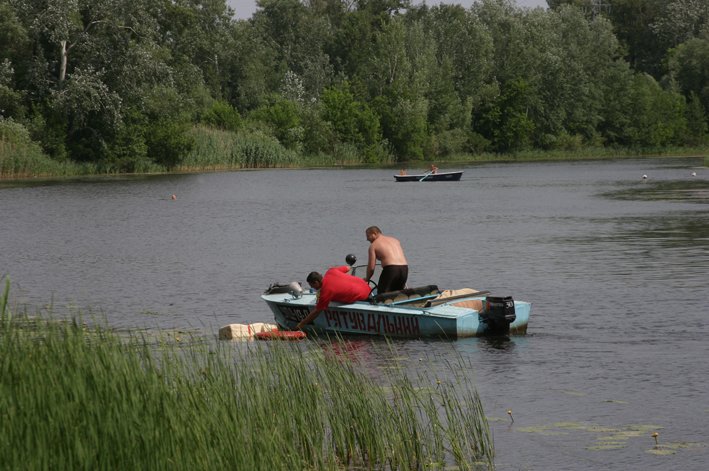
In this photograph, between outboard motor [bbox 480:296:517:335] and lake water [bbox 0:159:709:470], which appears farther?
outboard motor [bbox 480:296:517:335]

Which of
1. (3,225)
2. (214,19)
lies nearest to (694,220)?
(3,225)

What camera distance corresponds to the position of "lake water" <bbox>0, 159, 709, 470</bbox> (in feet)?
47.7

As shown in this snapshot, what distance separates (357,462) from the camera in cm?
1157

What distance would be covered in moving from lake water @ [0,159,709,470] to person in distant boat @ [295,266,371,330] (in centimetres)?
89

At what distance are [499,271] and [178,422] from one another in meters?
20.6

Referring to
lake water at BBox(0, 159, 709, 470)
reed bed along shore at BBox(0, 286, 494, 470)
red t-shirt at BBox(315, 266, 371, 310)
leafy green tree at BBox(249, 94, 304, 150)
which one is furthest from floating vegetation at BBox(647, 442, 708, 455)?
leafy green tree at BBox(249, 94, 304, 150)

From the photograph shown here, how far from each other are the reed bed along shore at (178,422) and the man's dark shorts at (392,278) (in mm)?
7238

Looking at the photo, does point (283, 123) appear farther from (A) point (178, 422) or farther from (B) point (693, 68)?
(A) point (178, 422)

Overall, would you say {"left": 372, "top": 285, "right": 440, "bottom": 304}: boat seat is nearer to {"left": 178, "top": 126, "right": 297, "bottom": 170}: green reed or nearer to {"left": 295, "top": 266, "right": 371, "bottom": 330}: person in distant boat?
{"left": 295, "top": 266, "right": 371, "bottom": 330}: person in distant boat

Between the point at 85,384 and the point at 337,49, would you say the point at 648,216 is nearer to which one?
the point at 85,384

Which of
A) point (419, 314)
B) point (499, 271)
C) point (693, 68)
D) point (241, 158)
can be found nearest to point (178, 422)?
point (419, 314)

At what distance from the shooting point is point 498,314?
19109 millimetres

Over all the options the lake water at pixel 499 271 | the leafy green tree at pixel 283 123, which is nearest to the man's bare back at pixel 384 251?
the lake water at pixel 499 271

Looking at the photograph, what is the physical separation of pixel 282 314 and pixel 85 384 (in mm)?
10433
